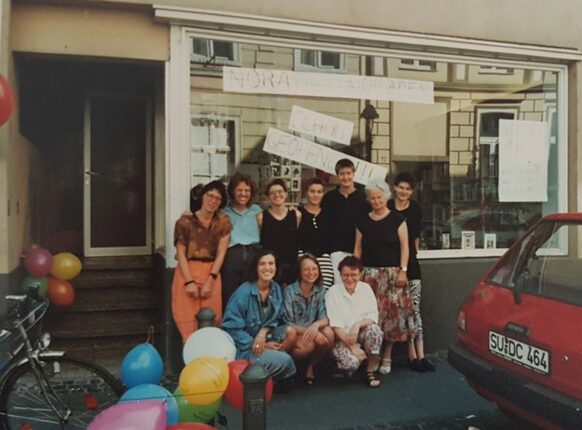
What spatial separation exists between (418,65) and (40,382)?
4.83m

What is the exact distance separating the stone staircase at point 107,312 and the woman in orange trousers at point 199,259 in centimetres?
104

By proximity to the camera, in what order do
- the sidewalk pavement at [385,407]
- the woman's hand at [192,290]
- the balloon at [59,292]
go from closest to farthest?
1. the sidewalk pavement at [385,407]
2. the woman's hand at [192,290]
3. the balloon at [59,292]

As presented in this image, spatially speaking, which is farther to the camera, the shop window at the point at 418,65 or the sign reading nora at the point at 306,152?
the shop window at the point at 418,65

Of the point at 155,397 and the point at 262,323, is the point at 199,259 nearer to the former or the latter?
the point at 262,323

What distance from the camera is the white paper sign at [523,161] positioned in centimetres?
664

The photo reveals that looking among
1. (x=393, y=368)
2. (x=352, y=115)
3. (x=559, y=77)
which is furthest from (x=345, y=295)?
(x=559, y=77)

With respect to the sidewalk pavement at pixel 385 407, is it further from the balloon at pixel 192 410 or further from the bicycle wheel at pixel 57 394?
the bicycle wheel at pixel 57 394

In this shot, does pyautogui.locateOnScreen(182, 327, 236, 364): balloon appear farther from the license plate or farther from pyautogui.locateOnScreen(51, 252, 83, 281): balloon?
pyautogui.locateOnScreen(51, 252, 83, 281): balloon

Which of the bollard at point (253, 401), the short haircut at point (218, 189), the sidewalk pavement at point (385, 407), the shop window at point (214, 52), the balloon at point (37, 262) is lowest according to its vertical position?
the sidewalk pavement at point (385, 407)

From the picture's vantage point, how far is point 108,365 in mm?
5457

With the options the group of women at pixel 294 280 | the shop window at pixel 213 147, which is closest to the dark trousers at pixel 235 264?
the group of women at pixel 294 280

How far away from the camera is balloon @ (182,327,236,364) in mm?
3629

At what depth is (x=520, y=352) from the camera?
3.43 meters

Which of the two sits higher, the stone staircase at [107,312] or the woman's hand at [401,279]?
the woman's hand at [401,279]
